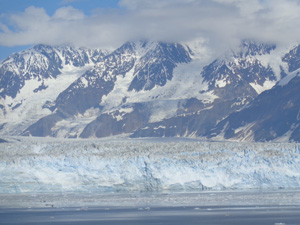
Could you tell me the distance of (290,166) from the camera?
144m

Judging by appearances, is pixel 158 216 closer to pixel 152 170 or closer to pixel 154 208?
pixel 154 208

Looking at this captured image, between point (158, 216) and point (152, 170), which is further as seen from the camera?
point (152, 170)

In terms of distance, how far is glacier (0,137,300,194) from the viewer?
141250 millimetres

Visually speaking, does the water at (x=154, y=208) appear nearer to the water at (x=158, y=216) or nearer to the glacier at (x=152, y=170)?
the water at (x=158, y=216)

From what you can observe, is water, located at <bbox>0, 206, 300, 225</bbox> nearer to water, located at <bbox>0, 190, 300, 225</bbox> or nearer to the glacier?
water, located at <bbox>0, 190, 300, 225</bbox>

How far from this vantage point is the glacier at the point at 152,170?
463 ft

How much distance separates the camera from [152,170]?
140875 mm

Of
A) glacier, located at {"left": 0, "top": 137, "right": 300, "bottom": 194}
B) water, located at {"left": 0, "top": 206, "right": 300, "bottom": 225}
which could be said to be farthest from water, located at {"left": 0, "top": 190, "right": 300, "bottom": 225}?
glacier, located at {"left": 0, "top": 137, "right": 300, "bottom": 194}

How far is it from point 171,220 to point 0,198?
159ft

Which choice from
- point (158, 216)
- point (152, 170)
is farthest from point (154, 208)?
point (152, 170)

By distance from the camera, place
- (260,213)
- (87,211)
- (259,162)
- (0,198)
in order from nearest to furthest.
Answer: (260,213) → (87,211) → (0,198) → (259,162)

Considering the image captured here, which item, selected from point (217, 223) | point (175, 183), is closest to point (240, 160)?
point (175, 183)

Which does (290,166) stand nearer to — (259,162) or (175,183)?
(259,162)

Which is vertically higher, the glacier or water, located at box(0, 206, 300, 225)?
the glacier
